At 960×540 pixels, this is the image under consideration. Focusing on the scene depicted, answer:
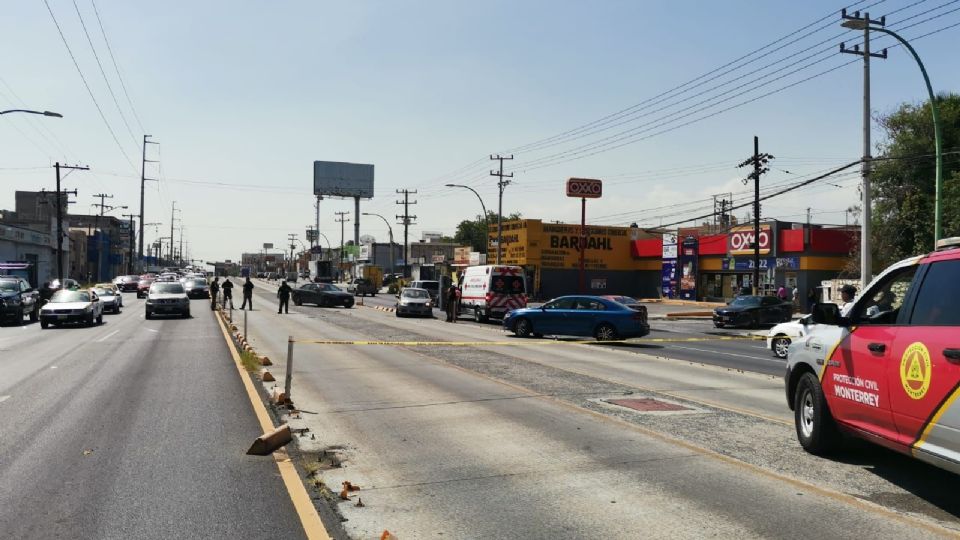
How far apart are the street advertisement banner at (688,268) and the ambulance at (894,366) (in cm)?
4907

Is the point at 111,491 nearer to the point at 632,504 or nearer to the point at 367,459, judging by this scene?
the point at 367,459

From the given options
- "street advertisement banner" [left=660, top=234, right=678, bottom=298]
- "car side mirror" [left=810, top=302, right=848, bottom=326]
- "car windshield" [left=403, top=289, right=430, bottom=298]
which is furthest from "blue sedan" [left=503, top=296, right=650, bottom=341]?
"street advertisement banner" [left=660, top=234, right=678, bottom=298]

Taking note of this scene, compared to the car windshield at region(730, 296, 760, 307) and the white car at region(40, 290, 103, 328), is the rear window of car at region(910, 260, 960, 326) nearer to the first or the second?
the car windshield at region(730, 296, 760, 307)

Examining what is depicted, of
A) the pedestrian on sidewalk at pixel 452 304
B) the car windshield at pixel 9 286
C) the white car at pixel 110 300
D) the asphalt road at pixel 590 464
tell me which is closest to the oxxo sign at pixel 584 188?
the pedestrian on sidewalk at pixel 452 304

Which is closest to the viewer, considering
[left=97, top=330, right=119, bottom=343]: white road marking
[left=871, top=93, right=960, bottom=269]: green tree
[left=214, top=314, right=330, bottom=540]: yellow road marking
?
[left=214, top=314, right=330, bottom=540]: yellow road marking

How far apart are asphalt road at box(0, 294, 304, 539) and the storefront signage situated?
3923 cm

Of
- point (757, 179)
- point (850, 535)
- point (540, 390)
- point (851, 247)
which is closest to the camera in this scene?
point (850, 535)

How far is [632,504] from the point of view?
18.5ft

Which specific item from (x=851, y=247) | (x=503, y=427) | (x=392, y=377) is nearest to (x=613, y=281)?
(x=851, y=247)

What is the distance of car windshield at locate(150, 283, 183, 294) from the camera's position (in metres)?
32.1

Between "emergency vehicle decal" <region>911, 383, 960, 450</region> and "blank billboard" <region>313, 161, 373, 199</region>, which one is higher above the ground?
"blank billboard" <region>313, 161, 373, 199</region>

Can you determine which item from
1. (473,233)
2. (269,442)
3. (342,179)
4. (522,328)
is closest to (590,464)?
(269,442)

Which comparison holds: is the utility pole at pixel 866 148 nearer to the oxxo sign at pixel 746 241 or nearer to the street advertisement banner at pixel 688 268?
the oxxo sign at pixel 746 241

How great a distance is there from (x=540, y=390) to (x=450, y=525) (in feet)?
21.6
